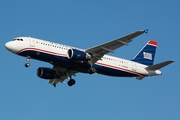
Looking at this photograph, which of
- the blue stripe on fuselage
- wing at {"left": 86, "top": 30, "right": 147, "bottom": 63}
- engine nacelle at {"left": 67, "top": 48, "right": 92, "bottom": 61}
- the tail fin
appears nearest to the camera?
wing at {"left": 86, "top": 30, "right": 147, "bottom": 63}

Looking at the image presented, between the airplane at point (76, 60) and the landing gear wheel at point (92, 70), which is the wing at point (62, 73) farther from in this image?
the landing gear wheel at point (92, 70)

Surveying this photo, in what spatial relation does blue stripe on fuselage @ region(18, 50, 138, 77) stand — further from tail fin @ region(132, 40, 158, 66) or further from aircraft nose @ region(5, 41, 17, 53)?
tail fin @ region(132, 40, 158, 66)

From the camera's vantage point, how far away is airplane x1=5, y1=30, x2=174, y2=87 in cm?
5216

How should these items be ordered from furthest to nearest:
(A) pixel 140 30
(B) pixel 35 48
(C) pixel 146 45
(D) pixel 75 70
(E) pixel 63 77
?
(C) pixel 146 45
(E) pixel 63 77
(D) pixel 75 70
(B) pixel 35 48
(A) pixel 140 30

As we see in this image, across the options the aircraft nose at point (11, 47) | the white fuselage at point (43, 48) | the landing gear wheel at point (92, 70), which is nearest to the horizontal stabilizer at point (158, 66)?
the white fuselage at point (43, 48)

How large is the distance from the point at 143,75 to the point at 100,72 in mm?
6421

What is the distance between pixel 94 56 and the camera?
54.2 m

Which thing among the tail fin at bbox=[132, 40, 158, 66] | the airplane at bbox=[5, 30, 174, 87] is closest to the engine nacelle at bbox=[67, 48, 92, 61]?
the airplane at bbox=[5, 30, 174, 87]

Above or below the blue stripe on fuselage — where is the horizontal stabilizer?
above

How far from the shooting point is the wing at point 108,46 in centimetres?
5066

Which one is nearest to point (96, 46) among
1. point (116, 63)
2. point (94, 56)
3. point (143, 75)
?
point (94, 56)

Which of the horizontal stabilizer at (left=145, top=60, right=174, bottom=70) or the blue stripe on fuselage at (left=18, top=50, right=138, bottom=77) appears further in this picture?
the horizontal stabilizer at (left=145, top=60, right=174, bottom=70)

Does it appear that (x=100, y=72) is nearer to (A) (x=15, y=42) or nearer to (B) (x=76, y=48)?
(B) (x=76, y=48)

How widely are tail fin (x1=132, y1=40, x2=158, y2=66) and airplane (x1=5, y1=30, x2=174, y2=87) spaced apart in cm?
90
